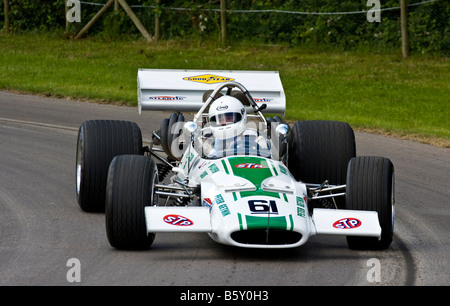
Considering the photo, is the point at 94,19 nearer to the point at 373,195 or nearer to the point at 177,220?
the point at 373,195

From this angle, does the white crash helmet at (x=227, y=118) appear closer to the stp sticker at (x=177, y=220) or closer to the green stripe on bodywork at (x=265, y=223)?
the stp sticker at (x=177, y=220)

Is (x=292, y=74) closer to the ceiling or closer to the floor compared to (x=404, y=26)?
closer to the floor

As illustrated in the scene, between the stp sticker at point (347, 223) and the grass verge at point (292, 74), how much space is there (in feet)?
24.5

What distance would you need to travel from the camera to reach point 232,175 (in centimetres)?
891

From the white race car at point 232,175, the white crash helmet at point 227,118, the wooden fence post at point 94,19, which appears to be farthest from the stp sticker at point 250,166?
the wooden fence post at point 94,19

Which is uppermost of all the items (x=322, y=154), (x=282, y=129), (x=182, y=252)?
(x=282, y=129)

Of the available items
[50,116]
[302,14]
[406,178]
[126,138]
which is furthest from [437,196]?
[302,14]

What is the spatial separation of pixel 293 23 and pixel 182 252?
731 inches

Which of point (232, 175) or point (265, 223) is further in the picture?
point (232, 175)

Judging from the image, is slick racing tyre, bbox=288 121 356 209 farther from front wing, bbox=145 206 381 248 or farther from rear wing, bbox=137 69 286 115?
front wing, bbox=145 206 381 248

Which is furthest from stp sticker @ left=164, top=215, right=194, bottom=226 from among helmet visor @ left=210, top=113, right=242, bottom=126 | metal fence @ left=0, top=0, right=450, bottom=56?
metal fence @ left=0, top=0, right=450, bottom=56

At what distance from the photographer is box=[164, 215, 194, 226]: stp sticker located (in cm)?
826

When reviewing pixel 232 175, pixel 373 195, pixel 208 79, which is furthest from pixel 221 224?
pixel 208 79
